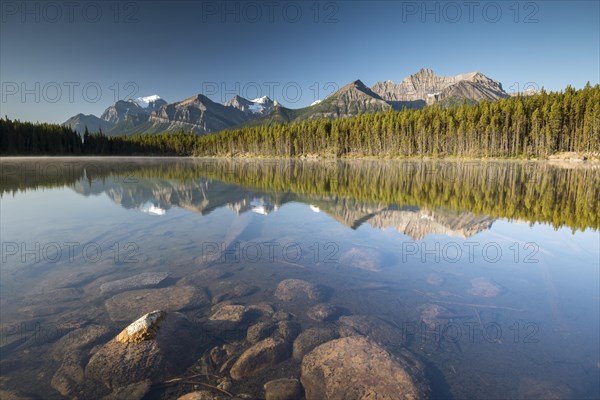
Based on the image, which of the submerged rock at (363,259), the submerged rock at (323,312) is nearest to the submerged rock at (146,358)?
the submerged rock at (323,312)

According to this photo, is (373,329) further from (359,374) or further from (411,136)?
(411,136)

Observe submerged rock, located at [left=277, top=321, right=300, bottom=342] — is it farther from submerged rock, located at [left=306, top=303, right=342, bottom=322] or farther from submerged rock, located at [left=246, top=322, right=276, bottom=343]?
submerged rock, located at [left=306, top=303, right=342, bottom=322]

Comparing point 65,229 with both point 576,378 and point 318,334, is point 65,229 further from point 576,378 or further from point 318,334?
point 576,378

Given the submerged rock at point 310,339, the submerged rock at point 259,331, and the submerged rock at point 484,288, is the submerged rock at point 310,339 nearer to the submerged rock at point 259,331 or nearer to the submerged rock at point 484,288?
the submerged rock at point 259,331

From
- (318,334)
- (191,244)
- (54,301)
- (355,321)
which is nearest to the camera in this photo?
(318,334)

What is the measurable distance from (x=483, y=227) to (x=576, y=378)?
11621mm

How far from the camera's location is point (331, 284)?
9.94m

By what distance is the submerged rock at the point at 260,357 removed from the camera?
5.85 m

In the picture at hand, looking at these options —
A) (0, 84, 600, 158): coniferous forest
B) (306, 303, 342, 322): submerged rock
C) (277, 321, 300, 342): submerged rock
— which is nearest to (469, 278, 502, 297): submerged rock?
(306, 303, 342, 322): submerged rock

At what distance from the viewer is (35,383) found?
17.8 ft

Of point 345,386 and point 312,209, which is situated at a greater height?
point 312,209

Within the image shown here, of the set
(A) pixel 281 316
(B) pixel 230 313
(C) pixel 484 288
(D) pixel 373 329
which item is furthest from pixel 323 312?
(C) pixel 484 288

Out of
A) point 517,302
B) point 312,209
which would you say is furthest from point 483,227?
point 312,209

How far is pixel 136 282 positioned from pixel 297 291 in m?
4.96
